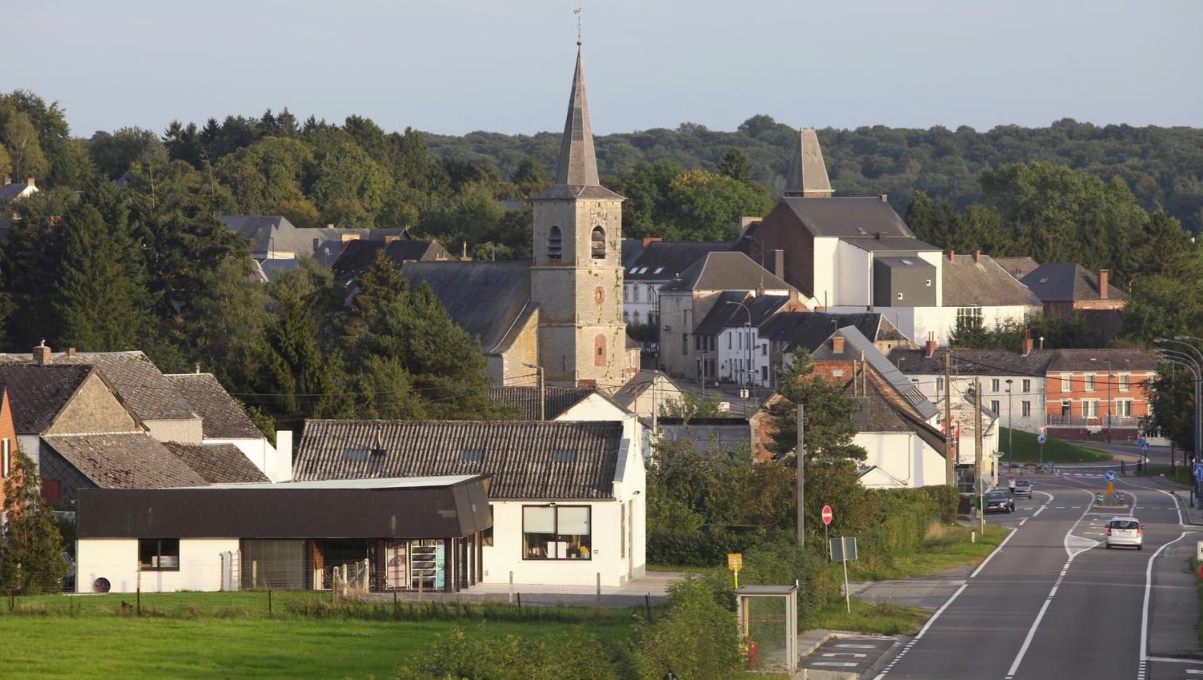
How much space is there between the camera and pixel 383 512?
4100 cm

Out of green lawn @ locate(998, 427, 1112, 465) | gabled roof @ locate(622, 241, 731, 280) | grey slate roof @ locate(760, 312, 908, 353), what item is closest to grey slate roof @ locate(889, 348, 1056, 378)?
grey slate roof @ locate(760, 312, 908, 353)

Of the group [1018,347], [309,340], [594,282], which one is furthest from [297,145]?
[309,340]

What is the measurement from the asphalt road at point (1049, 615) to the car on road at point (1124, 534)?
33 centimetres

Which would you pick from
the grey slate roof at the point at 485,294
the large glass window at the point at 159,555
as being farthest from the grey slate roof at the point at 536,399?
the large glass window at the point at 159,555

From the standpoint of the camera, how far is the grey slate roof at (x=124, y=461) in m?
45.8

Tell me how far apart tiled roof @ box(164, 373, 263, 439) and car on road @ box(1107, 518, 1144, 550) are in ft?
81.0

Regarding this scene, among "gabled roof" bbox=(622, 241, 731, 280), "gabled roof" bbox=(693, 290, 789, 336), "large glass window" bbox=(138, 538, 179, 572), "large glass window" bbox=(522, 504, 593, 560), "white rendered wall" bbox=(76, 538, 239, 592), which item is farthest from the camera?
"gabled roof" bbox=(622, 241, 731, 280)

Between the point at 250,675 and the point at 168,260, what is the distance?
75264 millimetres

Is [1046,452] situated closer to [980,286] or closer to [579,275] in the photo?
[579,275]

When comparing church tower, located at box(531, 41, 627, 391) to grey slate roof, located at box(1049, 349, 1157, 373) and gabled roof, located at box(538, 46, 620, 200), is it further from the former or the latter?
grey slate roof, located at box(1049, 349, 1157, 373)

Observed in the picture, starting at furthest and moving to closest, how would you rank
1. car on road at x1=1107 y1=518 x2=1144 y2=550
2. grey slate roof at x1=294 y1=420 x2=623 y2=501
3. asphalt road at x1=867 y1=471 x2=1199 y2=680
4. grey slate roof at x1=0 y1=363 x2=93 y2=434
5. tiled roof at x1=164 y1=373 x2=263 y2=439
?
1. car on road at x1=1107 y1=518 x2=1144 y2=550
2. tiled roof at x1=164 y1=373 x2=263 y2=439
3. grey slate roof at x1=0 y1=363 x2=93 y2=434
4. grey slate roof at x1=294 y1=420 x2=623 y2=501
5. asphalt road at x1=867 y1=471 x2=1199 y2=680

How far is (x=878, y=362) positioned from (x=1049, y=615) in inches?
1984

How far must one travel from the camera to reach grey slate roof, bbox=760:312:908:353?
112250 mm

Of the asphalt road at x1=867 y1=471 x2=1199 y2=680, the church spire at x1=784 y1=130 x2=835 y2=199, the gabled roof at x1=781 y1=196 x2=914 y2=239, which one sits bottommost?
the asphalt road at x1=867 y1=471 x2=1199 y2=680
